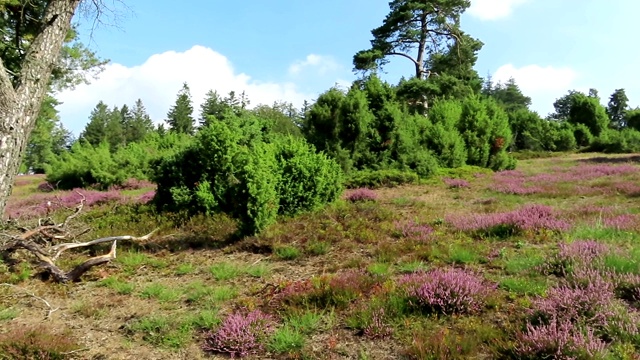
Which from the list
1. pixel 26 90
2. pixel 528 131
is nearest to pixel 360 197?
pixel 26 90

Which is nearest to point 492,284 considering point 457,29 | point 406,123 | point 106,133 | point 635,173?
point 406,123

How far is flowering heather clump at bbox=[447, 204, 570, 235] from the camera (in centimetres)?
766

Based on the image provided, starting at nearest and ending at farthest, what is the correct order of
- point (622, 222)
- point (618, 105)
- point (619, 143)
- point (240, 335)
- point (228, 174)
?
point (240, 335) → point (622, 222) → point (228, 174) → point (619, 143) → point (618, 105)

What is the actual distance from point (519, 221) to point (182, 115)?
8112 centimetres

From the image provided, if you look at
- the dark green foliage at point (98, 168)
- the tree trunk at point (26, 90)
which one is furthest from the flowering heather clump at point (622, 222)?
the dark green foliage at point (98, 168)

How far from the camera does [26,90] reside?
23.1 feet

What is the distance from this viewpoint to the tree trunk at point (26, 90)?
6727 mm

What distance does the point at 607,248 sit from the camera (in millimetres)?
5605

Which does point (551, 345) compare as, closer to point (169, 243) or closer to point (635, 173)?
point (169, 243)

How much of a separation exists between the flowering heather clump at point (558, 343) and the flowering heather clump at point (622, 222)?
437 centimetres

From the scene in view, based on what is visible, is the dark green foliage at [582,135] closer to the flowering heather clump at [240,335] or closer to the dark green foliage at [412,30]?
the dark green foliage at [412,30]

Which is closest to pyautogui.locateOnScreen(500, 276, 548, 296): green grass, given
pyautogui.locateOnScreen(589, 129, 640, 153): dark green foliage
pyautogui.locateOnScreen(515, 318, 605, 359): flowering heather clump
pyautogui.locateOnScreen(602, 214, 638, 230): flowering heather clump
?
pyautogui.locateOnScreen(515, 318, 605, 359): flowering heather clump

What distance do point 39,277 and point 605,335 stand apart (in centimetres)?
779

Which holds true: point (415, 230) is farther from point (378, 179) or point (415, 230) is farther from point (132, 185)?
point (132, 185)
